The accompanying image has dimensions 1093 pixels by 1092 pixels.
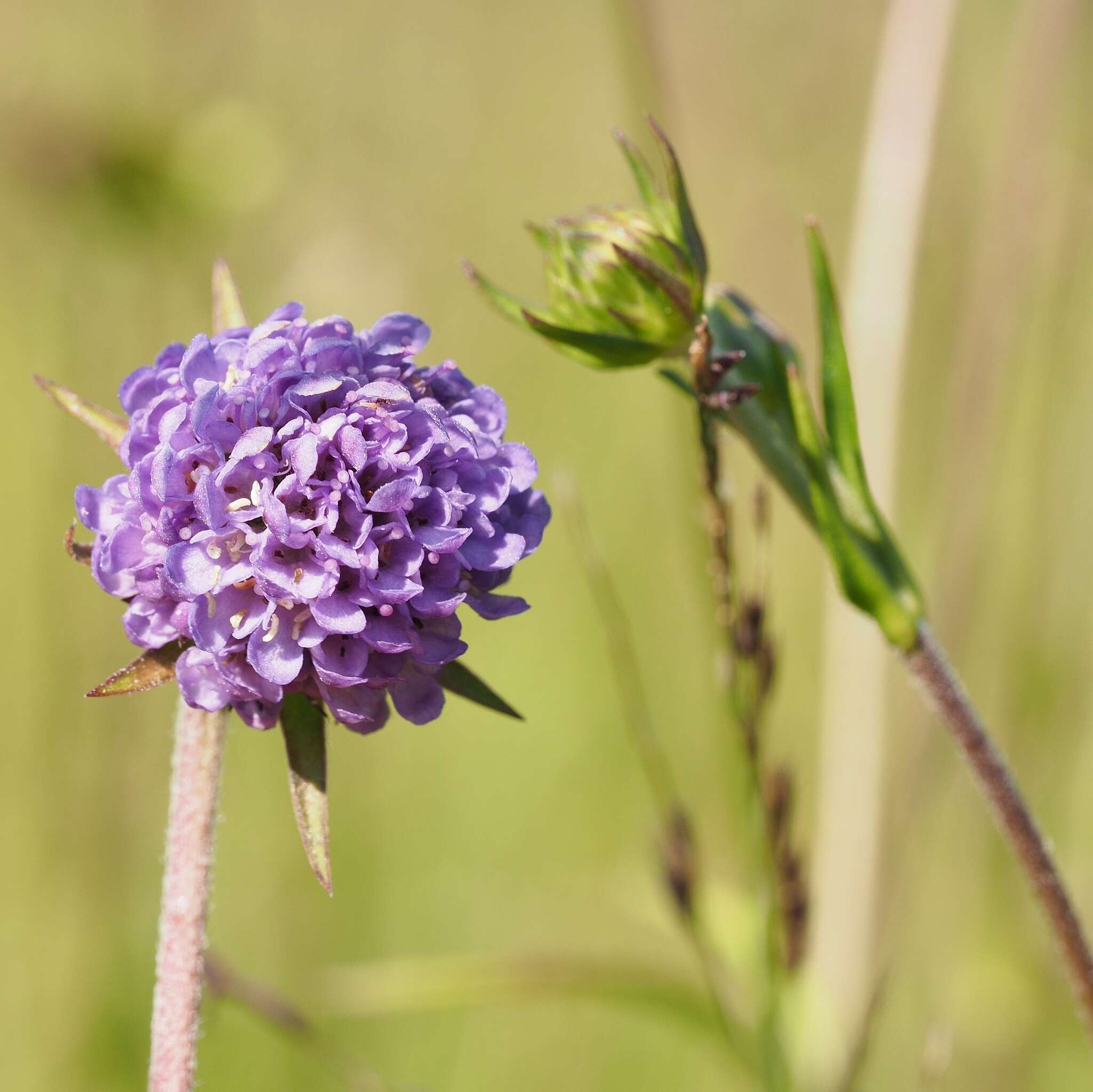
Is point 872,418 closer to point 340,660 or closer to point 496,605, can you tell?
point 496,605

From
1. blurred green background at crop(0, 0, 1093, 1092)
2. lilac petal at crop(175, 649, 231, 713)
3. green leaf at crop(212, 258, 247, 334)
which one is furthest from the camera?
blurred green background at crop(0, 0, 1093, 1092)

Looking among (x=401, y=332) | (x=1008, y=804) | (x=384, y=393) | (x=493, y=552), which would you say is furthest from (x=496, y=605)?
(x=1008, y=804)

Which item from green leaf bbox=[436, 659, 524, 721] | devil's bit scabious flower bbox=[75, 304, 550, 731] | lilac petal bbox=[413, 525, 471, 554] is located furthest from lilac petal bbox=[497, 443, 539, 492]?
green leaf bbox=[436, 659, 524, 721]

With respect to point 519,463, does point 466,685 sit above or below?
below

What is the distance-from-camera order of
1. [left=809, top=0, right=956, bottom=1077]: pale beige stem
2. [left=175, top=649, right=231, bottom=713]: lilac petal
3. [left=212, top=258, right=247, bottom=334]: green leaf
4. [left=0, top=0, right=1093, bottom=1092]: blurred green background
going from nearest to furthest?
[left=175, top=649, right=231, bottom=713]: lilac petal, [left=212, top=258, right=247, bottom=334]: green leaf, [left=809, top=0, right=956, bottom=1077]: pale beige stem, [left=0, top=0, right=1093, bottom=1092]: blurred green background

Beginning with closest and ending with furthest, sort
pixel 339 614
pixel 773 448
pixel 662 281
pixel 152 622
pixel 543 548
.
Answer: pixel 339 614, pixel 152 622, pixel 662 281, pixel 773 448, pixel 543 548

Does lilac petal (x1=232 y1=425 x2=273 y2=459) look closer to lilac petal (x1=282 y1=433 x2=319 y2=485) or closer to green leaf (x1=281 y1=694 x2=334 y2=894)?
lilac petal (x1=282 y1=433 x2=319 y2=485)

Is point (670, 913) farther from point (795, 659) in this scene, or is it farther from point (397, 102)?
point (397, 102)
